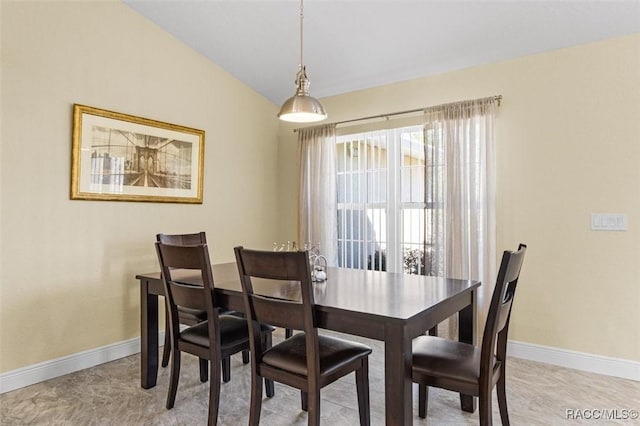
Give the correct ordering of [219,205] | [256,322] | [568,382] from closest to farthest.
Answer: [256,322]
[568,382]
[219,205]

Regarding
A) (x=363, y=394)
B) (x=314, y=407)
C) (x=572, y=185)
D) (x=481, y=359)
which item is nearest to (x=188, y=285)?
Result: (x=314, y=407)

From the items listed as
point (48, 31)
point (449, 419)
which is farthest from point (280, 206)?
point (449, 419)

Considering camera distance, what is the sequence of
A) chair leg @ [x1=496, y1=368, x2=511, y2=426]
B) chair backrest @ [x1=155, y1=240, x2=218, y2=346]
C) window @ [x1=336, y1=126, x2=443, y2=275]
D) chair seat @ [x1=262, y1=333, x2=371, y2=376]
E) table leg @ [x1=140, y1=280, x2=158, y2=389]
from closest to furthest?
chair seat @ [x1=262, y1=333, x2=371, y2=376] → chair leg @ [x1=496, y1=368, x2=511, y2=426] → chair backrest @ [x1=155, y1=240, x2=218, y2=346] → table leg @ [x1=140, y1=280, x2=158, y2=389] → window @ [x1=336, y1=126, x2=443, y2=275]

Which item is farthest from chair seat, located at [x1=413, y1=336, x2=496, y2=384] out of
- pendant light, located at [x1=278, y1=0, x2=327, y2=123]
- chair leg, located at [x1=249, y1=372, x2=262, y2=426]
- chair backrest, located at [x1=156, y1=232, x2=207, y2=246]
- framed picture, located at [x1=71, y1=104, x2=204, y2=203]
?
framed picture, located at [x1=71, y1=104, x2=204, y2=203]

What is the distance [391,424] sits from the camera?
1556 mm

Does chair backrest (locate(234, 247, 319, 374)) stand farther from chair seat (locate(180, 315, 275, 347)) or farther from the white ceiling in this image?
the white ceiling

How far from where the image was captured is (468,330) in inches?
88.6

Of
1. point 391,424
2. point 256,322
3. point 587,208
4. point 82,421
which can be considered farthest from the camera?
point 587,208

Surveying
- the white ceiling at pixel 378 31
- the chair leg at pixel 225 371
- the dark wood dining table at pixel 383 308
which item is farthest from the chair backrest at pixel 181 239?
the white ceiling at pixel 378 31

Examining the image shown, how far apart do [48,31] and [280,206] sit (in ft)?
8.86

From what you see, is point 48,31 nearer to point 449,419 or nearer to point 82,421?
point 82,421

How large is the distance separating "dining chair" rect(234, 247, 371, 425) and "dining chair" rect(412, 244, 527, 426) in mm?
311

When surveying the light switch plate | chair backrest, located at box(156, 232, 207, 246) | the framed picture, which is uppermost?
the framed picture

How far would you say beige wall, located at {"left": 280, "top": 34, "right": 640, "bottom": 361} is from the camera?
2.76 meters
